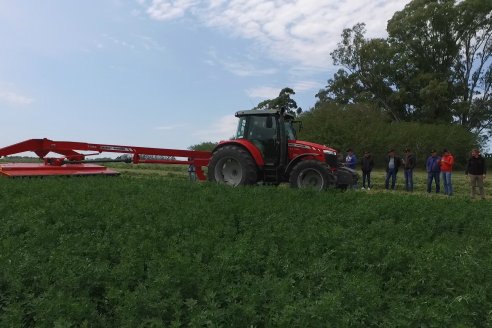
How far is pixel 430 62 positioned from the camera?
39625 mm

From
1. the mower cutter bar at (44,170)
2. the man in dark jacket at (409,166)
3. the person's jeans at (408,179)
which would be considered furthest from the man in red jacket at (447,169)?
the mower cutter bar at (44,170)

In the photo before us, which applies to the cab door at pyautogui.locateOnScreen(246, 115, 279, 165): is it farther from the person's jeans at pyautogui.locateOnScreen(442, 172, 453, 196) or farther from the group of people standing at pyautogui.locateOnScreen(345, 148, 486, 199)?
the person's jeans at pyautogui.locateOnScreen(442, 172, 453, 196)

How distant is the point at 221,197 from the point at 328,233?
2.97m

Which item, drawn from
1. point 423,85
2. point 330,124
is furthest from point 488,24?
point 330,124

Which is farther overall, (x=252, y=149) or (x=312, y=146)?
(x=252, y=149)

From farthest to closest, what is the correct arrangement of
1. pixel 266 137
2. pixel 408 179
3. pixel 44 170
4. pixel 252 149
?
pixel 408 179
pixel 44 170
pixel 266 137
pixel 252 149

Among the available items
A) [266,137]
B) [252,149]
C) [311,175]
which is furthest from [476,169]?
[252,149]

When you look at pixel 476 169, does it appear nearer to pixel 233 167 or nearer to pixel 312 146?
pixel 312 146

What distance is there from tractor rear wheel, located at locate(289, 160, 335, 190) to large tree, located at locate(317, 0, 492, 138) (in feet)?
97.3

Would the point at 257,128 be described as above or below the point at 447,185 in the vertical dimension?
above

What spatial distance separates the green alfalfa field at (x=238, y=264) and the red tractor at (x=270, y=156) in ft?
9.36

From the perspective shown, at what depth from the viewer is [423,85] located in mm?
38500

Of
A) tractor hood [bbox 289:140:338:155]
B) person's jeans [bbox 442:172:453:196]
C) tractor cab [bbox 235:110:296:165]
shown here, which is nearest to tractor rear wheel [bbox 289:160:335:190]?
tractor hood [bbox 289:140:338:155]

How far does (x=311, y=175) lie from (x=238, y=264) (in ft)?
20.1
